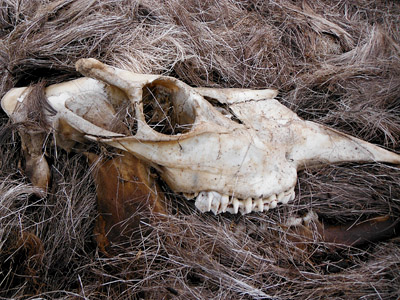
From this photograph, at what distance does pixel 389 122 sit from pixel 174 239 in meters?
1.66

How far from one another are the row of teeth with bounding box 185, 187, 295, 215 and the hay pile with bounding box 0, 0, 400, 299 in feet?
0.48

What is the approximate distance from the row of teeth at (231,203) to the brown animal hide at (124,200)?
0.77ft

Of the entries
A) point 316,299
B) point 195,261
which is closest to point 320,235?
point 316,299

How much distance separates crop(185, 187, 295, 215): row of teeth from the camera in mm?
1803

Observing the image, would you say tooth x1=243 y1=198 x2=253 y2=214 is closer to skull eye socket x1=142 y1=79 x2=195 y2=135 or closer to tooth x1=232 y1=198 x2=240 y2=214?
tooth x1=232 y1=198 x2=240 y2=214

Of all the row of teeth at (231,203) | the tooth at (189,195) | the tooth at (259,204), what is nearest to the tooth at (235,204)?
the row of teeth at (231,203)

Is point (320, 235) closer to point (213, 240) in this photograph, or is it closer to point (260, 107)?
point (213, 240)

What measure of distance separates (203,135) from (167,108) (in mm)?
366

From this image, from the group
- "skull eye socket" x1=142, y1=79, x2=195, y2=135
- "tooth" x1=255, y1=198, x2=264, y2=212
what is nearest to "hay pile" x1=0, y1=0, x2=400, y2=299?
"tooth" x1=255, y1=198, x2=264, y2=212

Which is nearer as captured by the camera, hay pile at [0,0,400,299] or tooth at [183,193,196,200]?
hay pile at [0,0,400,299]

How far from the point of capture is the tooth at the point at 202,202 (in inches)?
71.4

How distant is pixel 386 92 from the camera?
238 cm

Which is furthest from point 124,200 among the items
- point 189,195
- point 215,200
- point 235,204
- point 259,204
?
point 259,204

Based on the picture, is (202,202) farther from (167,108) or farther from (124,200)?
(167,108)
